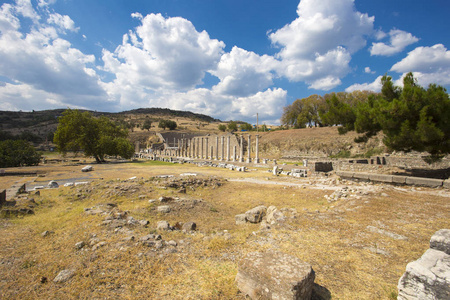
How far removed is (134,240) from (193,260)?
164 cm

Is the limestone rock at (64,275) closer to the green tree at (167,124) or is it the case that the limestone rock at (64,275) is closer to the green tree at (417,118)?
the green tree at (417,118)

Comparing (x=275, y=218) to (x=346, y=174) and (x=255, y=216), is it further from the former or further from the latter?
(x=346, y=174)

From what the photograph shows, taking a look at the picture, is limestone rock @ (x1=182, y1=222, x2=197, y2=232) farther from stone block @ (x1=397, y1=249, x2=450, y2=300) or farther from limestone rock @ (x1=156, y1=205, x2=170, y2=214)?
stone block @ (x1=397, y1=249, x2=450, y2=300)

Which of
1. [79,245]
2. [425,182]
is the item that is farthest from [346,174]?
[79,245]

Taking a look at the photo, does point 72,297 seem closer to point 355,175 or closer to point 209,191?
point 209,191

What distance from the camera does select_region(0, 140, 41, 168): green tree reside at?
23906mm

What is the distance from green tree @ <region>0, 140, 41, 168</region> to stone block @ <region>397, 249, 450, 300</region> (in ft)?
115

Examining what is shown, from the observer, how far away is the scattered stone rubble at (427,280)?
98.5 inches

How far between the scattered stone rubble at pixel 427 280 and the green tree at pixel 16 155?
3507cm

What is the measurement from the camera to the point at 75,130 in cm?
3117

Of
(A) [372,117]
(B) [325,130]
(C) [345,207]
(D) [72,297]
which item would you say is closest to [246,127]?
(B) [325,130]

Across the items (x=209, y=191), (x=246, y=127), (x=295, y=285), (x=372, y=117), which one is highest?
(x=246, y=127)

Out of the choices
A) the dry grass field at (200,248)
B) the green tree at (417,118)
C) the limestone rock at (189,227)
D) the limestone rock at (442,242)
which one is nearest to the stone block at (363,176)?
the green tree at (417,118)

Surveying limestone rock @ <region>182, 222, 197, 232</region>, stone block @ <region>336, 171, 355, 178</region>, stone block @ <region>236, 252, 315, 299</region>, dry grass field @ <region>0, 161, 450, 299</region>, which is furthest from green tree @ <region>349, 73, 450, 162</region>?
limestone rock @ <region>182, 222, 197, 232</region>
